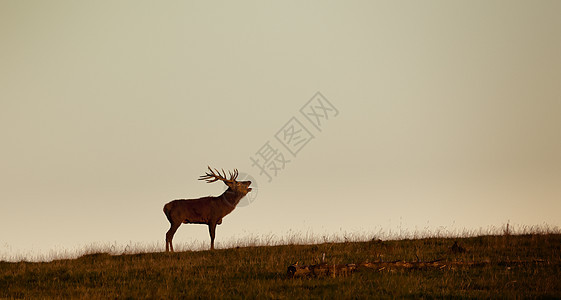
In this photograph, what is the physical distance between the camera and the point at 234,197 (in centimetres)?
2456

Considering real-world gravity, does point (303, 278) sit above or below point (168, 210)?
below

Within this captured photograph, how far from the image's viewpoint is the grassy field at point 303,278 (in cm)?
1310

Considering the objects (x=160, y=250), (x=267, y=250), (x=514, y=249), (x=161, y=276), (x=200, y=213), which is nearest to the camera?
(x=161, y=276)

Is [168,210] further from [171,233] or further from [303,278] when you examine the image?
[303,278]

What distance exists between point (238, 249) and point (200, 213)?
415 cm

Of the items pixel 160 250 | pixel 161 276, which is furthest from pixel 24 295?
pixel 160 250

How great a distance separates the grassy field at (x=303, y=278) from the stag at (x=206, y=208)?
141 inches

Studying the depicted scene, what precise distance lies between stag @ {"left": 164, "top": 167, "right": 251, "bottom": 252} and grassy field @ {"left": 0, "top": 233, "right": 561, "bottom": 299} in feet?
11.7

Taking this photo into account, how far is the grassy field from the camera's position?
13.1m

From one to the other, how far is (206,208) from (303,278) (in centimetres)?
1007

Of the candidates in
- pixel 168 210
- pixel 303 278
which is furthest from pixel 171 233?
pixel 303 278

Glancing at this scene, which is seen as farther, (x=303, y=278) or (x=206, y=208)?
(x=206, y=208)

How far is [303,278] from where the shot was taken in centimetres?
1422

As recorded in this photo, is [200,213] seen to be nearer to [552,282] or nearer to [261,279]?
[261,279]
